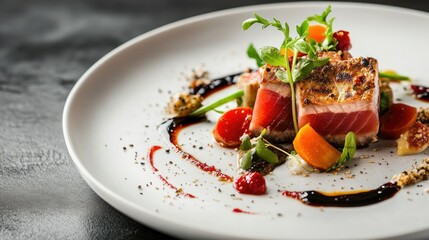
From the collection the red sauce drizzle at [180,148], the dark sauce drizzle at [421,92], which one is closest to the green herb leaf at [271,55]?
the red sauce drizzle at [180,148]

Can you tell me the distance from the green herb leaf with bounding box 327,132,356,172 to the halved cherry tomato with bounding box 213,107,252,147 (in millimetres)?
842

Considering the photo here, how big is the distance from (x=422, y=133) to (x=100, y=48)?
386 cm

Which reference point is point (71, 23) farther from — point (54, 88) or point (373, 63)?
point (373, 63)

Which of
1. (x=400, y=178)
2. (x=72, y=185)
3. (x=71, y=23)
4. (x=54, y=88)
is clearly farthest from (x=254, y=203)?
(x=71, y=23)

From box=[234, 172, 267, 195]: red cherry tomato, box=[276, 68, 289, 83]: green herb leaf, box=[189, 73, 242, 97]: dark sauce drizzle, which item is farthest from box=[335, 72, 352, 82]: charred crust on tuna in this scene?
box=[189, 73, 242, 97]: dark sauce drizzle

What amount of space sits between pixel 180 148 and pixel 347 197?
58.6 inches

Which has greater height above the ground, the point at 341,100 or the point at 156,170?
the point at 341,100

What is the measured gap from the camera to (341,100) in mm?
5602

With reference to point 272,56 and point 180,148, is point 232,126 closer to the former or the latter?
point 180,148

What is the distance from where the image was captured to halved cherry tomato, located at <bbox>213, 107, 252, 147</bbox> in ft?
19.3

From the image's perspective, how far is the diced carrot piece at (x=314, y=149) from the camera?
5461 mm

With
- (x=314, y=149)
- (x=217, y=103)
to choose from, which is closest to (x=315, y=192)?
(x=314, y=149)

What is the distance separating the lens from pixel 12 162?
6.06 m

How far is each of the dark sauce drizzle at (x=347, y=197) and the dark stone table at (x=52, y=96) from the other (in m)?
1.02
